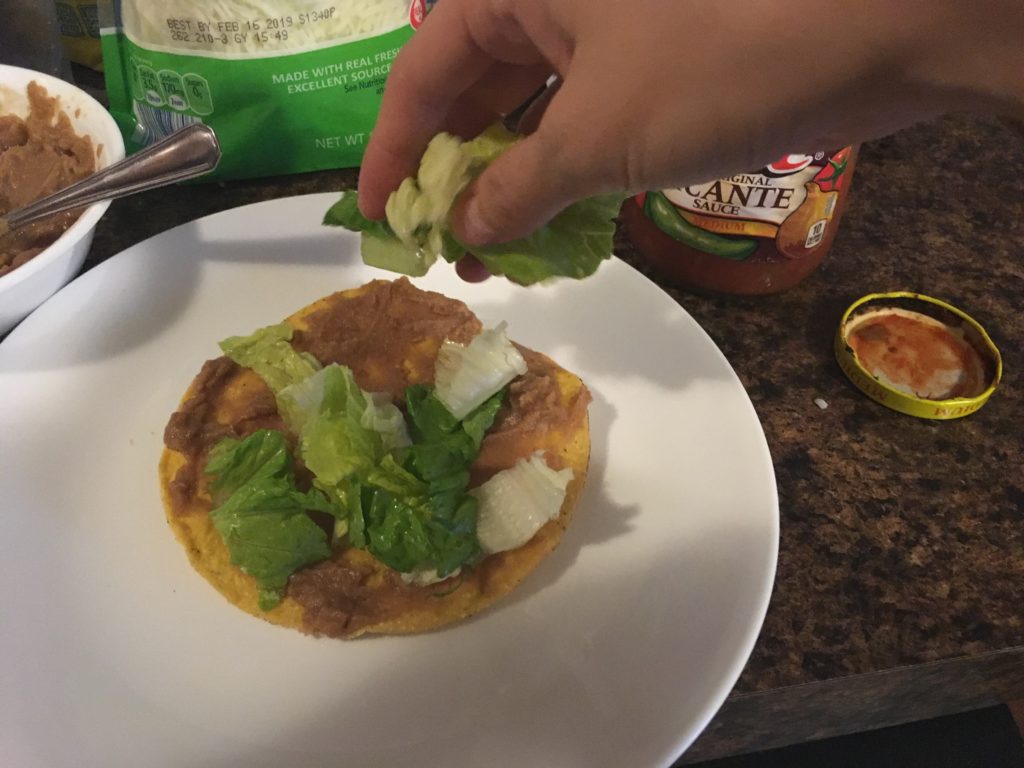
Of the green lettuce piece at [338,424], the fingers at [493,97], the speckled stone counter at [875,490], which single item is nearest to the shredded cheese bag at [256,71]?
the speckled stone counter at [875,490]

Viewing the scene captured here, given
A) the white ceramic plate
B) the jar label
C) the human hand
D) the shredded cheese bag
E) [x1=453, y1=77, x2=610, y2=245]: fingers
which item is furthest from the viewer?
the shredded cheese bag

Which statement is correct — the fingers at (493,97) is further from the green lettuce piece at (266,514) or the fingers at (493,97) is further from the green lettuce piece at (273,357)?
the green lettuce piece at (266,514)

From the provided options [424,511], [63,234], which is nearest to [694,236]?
[424,511]

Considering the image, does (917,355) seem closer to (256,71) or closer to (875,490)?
(875,490)

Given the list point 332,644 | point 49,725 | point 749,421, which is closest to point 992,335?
point 749,421

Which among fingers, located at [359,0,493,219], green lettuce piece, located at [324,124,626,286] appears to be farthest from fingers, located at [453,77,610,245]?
fingers, located at [359,0,493,219]

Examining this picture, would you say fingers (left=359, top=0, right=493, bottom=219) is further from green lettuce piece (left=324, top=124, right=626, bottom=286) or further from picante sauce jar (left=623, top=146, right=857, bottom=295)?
picante sauce jar (left=623, top=146, right=857, bottom=295)
